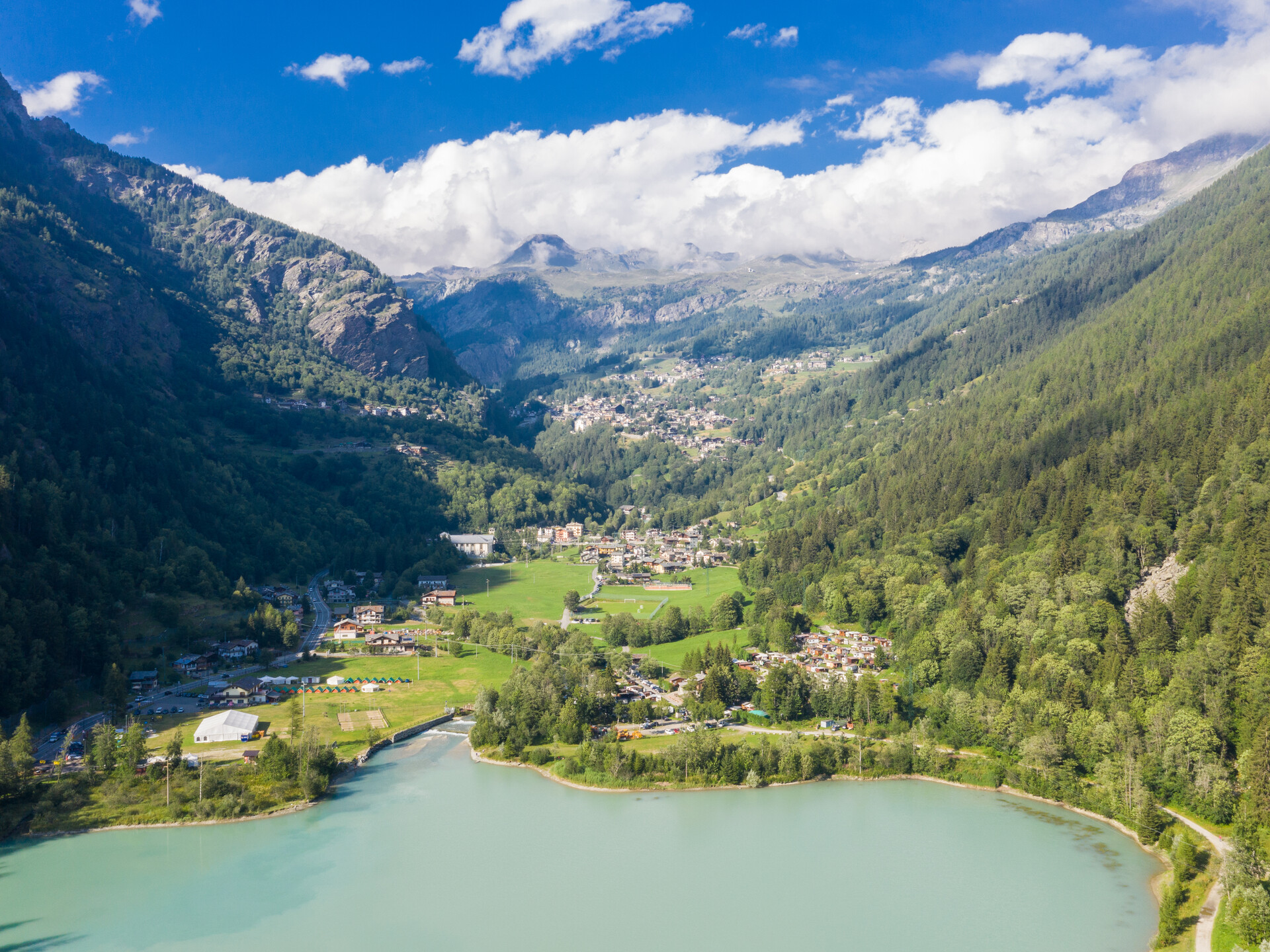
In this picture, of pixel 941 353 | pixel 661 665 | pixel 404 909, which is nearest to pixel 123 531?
pixel 661 665

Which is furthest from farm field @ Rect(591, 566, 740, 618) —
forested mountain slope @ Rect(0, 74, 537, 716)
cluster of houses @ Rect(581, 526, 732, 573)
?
forested mountain slope @ Rect(0, 74, 537, 716)

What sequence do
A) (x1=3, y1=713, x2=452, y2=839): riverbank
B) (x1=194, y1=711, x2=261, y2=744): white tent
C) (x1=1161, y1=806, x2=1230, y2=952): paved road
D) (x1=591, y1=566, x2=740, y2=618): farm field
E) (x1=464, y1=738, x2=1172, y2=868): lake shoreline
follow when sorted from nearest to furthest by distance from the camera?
1. (x1=1161, y1=806, x2=1230, y2=952): paved road
2. (x1=3, y1=713, x2=452, y2=839): riverbank
3. (x1=464, y1=738, x2=1172, y2=868): lake shoreline
4. (x1=194, y1=711, x2=261, y2=744): white tent
5. (x1=591, y1=566, x2=740, y2=618): farm field

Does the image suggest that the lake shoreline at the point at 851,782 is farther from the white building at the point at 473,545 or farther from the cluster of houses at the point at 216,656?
the white building at the point at 473,545

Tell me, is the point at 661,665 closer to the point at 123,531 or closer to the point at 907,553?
the point at 907,553

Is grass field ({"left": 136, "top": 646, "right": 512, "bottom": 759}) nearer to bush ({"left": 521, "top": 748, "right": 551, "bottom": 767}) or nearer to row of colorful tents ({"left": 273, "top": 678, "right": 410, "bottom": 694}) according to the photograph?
row of colorful tents ({"left": 273, "top": 678, "right": 410, "bottom": 694})

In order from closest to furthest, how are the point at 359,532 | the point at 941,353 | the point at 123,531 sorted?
the point at 123,531 < the point at 359,532 < the point at 941,353

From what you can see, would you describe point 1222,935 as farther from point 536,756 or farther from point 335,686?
point 335,686

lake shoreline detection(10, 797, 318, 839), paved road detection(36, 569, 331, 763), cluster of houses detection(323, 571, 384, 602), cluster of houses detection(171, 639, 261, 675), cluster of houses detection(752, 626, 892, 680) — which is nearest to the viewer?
lake shoreline detection(10, 797, 318, 839)
